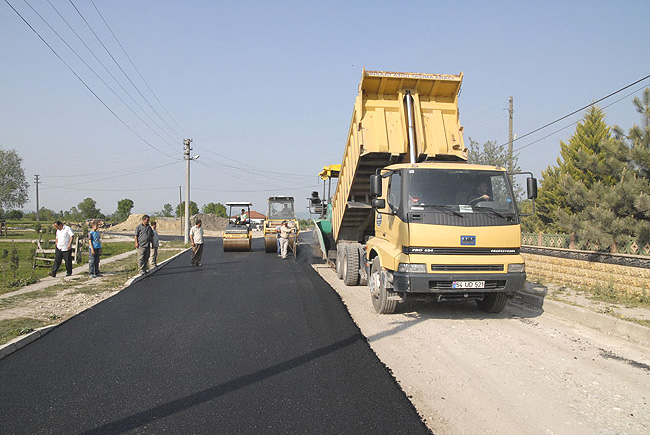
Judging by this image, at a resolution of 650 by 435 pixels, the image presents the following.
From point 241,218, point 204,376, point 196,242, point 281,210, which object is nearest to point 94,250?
point 196,242

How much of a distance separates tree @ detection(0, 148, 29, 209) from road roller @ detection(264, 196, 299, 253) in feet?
201

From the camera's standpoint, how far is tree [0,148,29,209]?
68250mm

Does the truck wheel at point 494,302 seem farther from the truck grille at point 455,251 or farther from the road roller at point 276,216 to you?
the road roller at point 276,216

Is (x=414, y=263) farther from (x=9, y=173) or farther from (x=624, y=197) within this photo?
(x=9, y=173)

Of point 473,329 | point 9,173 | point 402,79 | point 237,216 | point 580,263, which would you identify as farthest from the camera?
point 9,173

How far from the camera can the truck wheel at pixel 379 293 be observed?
300 inches

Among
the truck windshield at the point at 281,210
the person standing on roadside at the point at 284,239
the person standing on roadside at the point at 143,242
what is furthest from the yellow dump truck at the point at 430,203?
the truck windshield at the point at 281,210

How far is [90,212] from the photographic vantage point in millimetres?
82188

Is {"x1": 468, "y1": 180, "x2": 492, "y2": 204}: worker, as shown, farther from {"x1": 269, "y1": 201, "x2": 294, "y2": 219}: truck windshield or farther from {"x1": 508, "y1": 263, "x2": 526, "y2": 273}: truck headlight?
{"x1": 269, "y1": 201, "x2": 294, "y2": 219}: truck windshield

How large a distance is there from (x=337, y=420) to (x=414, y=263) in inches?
136

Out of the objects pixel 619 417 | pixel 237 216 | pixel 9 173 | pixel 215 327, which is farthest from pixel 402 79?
pixel 9 173

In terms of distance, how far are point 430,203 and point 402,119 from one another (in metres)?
2.68

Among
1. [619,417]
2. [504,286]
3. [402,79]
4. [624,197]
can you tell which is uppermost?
[402,79]

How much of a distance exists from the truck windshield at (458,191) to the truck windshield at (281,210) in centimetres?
1608
